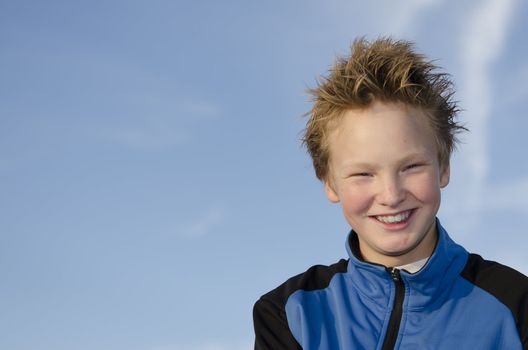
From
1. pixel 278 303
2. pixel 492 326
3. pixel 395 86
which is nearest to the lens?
pixel 492 326

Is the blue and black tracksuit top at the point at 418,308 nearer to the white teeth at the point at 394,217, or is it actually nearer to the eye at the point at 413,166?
the white teeth at the point at 394,217

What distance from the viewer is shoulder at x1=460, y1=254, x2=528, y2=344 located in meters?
4.70

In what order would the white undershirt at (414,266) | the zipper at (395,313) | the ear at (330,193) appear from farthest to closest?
the ear at (330,193), the white undershirt at (414,266), the zipper at (395,313)

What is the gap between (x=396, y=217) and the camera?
4.77 m

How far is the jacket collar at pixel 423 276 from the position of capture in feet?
15.5

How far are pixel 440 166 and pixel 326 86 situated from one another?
1.08 m

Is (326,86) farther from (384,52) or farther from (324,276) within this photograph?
(324,276)

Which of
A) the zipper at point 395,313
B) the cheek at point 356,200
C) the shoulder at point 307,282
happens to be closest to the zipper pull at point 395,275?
the zipper at point 395,313

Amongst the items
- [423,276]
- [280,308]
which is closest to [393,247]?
[423,276]

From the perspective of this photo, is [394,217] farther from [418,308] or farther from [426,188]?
[418,308]

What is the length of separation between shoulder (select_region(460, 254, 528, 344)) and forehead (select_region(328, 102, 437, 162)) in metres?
0.93

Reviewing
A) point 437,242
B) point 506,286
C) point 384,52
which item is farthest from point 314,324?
point 384,52

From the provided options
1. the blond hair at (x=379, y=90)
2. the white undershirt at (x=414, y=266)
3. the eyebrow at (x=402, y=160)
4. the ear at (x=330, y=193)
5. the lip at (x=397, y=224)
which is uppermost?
the blond hair at (x=379, y=90)

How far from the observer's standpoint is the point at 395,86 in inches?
196
